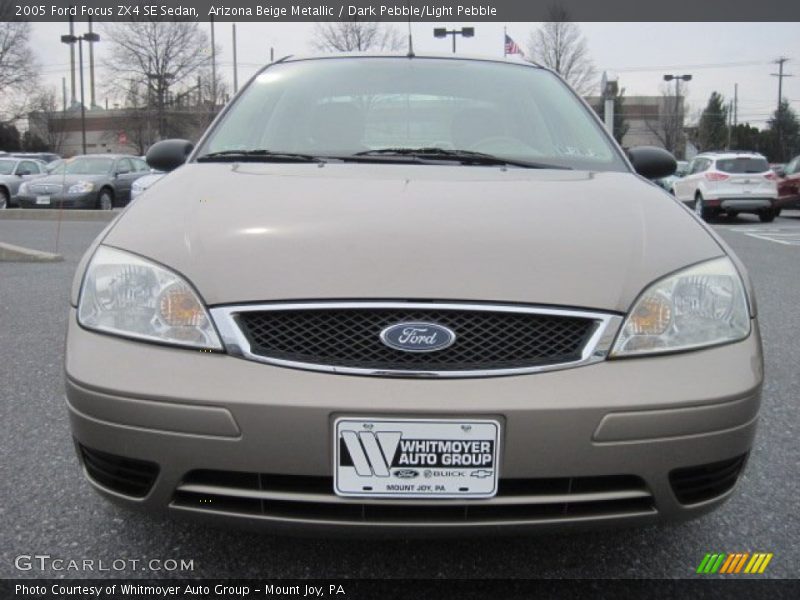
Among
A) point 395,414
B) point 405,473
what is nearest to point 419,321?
point 395,414

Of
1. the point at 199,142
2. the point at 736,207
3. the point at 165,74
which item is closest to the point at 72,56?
the point at 165,74

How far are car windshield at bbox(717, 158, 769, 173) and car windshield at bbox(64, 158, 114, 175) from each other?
13815mm

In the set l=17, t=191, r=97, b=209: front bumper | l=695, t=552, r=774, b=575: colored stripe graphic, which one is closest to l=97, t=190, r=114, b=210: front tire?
l=17, t=191, r=97, b=209: front bumper

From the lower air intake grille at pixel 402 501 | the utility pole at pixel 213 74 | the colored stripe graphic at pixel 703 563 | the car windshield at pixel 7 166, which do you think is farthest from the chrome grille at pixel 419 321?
the utility pole at pixel 213 74

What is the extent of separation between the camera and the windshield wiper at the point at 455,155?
2.48 m

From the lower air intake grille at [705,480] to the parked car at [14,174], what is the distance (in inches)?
737

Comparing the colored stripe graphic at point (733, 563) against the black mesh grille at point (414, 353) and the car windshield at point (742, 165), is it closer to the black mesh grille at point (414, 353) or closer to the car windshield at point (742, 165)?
the black mesh grille at point (414, 353)

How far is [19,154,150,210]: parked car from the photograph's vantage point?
15.9 meters

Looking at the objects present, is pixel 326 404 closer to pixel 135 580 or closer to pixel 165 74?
pixel 135 580

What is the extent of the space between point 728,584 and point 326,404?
47.0 inches

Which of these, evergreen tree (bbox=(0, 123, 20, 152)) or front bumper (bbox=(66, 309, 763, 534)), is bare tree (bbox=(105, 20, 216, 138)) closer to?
evergreen tree (bbox=(0, 123, 20, 152))

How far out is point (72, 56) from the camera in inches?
2132

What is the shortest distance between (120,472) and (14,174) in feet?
64.6

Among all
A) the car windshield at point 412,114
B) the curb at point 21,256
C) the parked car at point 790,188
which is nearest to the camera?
the car windshield at point 412,114
